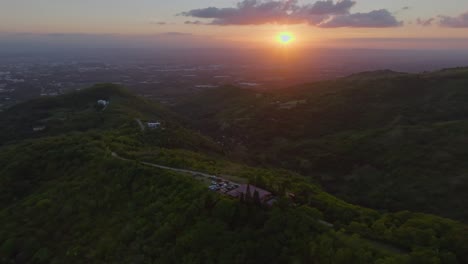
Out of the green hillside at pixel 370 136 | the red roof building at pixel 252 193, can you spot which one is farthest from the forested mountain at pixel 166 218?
the green hillside at pixel 370 136

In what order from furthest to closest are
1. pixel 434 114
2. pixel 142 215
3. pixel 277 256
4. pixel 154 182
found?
pixel 434 114
pixel 154 182
pixel 142 215
pixel 277 256

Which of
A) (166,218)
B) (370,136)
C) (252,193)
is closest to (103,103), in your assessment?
(370,136)

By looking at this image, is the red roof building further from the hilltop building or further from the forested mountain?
the hilltop building

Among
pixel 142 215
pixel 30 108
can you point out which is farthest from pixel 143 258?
pixel 30 108

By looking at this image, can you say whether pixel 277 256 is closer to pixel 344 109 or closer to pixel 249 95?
pixel 344 109

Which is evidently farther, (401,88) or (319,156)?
(401,88)

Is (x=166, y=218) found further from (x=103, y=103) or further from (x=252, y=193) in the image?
(x=103, y=103)

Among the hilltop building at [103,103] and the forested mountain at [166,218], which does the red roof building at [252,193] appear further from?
the hilltop building at [103,103]

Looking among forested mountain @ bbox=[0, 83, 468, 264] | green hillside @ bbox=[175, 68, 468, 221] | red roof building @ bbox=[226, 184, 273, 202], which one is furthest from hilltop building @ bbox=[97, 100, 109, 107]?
red roof building @ bbox=[226, 184, 273, 202]
